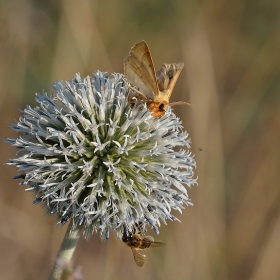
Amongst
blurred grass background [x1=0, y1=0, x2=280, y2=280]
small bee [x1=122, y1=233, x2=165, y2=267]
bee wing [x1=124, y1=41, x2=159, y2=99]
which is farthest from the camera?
blurred grass background [x1=0, y1=0, x2=280, y2=280]

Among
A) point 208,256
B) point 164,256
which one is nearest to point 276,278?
point 208,256

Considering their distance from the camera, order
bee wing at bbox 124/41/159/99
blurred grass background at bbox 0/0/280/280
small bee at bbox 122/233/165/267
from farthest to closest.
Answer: blurred grass background at bbox 0/0/280/280 < small bee at bbox 122/233/165/267 < bee wing at bbox 124/41/159/99

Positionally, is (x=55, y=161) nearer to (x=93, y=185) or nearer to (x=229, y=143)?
(x=93, y=185)

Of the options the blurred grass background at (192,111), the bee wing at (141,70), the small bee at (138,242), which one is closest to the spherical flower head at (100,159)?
the small bee at (138,242)

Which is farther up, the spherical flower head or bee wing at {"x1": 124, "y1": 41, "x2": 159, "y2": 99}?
bee wing at {"x1": 124, "y1": 41, "x2": 159, "y2": 99}

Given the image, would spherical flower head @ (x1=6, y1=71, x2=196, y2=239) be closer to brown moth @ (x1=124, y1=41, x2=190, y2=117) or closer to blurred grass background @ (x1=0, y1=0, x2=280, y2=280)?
brown moth @ (x1=124, y1=41, x2=190, y2=117)

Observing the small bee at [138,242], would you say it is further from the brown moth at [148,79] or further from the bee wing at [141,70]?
the bee wing at [141,70]

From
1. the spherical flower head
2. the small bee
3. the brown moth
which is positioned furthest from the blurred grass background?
the brown moth
